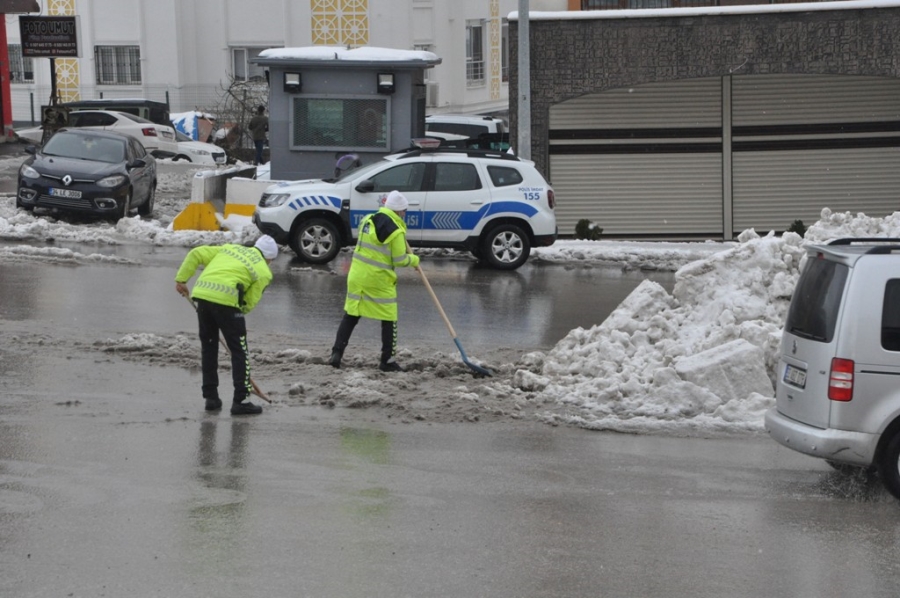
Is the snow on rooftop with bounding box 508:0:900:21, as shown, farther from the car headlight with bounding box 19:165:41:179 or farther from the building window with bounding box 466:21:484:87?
the building window with bounding box 466:21:484:87

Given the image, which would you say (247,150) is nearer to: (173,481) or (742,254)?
(742,254)

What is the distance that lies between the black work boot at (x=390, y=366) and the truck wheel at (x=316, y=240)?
22.5 feet

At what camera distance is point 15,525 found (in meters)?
6.92

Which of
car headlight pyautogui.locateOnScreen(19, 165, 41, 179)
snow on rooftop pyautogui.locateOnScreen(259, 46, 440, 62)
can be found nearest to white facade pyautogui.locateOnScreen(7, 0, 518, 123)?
snow on rooftop pyautogui.locateOnScreen(259, 46, 440, 62)

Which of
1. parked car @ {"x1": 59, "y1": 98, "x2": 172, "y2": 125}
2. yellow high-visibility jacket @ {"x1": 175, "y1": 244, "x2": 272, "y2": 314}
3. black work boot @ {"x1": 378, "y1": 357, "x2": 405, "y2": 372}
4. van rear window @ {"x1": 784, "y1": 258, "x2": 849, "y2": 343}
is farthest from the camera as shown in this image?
parked car @ {"x1": 59, "y1": 98, "x2": 172, "y2": 125}

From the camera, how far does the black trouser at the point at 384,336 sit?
11.0 metres

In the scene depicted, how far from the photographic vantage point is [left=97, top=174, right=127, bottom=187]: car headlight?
20.4 m

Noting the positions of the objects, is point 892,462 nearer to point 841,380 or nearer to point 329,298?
point 841,380

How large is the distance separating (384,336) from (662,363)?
8.04ft

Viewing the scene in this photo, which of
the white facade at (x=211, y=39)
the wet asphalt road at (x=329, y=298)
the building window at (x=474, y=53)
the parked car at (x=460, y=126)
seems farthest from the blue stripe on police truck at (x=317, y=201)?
the building window at (x=474, y=53)

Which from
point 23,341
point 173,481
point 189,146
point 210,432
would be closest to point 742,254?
point 210,432

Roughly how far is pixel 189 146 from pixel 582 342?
23.8 meters

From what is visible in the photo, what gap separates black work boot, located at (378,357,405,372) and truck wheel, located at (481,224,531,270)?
A: 23.1 ft

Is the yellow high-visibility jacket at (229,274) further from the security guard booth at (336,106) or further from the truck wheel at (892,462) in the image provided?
the security guard booth at (336,106)
